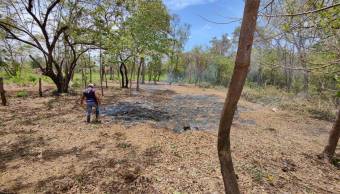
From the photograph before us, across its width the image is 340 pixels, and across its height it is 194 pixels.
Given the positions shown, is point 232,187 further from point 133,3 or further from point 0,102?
point 133,3

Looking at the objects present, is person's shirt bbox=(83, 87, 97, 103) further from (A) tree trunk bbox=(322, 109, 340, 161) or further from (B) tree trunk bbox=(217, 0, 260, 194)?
(A) tree trunk bbox=(322, 109, 340, 161)

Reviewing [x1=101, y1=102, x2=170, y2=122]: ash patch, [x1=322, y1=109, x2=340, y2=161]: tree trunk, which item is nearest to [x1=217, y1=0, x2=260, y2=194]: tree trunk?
[x1=322, y1=109, x2=340, y2=161]: tree trunk

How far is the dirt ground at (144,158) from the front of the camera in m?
3.61

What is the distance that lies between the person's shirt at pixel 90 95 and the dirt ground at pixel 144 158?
821 millimetres

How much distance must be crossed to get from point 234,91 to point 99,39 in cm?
1130

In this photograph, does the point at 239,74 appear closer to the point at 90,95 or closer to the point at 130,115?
the point at 90,95

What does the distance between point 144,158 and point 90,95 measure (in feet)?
11.3

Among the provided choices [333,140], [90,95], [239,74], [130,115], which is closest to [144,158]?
[239,74]

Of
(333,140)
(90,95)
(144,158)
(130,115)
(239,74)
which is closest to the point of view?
(239,74)

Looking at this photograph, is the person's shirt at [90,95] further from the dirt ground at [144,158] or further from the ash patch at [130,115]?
the ash patch at [130,115]

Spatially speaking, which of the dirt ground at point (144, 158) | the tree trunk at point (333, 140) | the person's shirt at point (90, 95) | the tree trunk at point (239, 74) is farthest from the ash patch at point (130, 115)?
the tree trunk at point (239, 74)

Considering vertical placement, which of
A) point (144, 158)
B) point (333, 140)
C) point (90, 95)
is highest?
point (90, 95)

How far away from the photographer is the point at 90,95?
274 inches

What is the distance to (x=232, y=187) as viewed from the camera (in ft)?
8.12
